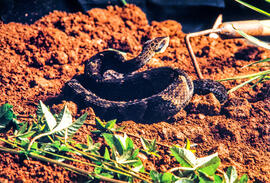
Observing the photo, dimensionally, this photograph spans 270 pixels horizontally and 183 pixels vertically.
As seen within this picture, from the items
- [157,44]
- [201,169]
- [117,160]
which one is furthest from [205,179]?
[157,44]

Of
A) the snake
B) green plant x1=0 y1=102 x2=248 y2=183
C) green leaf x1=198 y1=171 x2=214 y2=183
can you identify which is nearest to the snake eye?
the snake

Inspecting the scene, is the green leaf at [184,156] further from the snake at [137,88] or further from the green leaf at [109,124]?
the snake at [137,88]

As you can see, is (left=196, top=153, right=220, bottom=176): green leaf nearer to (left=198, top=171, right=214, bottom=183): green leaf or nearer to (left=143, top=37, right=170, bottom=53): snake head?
(left=198, top=171, right=214, bottom=183): green leaf

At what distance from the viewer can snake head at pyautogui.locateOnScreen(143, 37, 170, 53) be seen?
2.95m

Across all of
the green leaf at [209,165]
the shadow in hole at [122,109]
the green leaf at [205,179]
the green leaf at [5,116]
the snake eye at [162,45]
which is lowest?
the shadow in hole at [122,109]

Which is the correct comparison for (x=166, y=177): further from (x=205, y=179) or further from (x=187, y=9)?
(x=187, y=9)

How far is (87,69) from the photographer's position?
2734 millimetres

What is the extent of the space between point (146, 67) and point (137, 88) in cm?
37

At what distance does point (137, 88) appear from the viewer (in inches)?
109

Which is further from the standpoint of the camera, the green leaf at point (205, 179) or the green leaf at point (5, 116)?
the green leaf at point (5, 116)

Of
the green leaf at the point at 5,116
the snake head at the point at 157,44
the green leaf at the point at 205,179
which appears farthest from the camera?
the snake head at the point at 157,44

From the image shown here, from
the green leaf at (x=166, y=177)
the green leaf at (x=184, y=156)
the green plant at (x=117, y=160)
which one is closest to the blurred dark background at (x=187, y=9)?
the green plant at (x=117, y=160)

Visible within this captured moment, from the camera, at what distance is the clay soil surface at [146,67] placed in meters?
1.72

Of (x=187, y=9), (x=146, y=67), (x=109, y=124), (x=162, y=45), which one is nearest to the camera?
(x=109, y=124)
